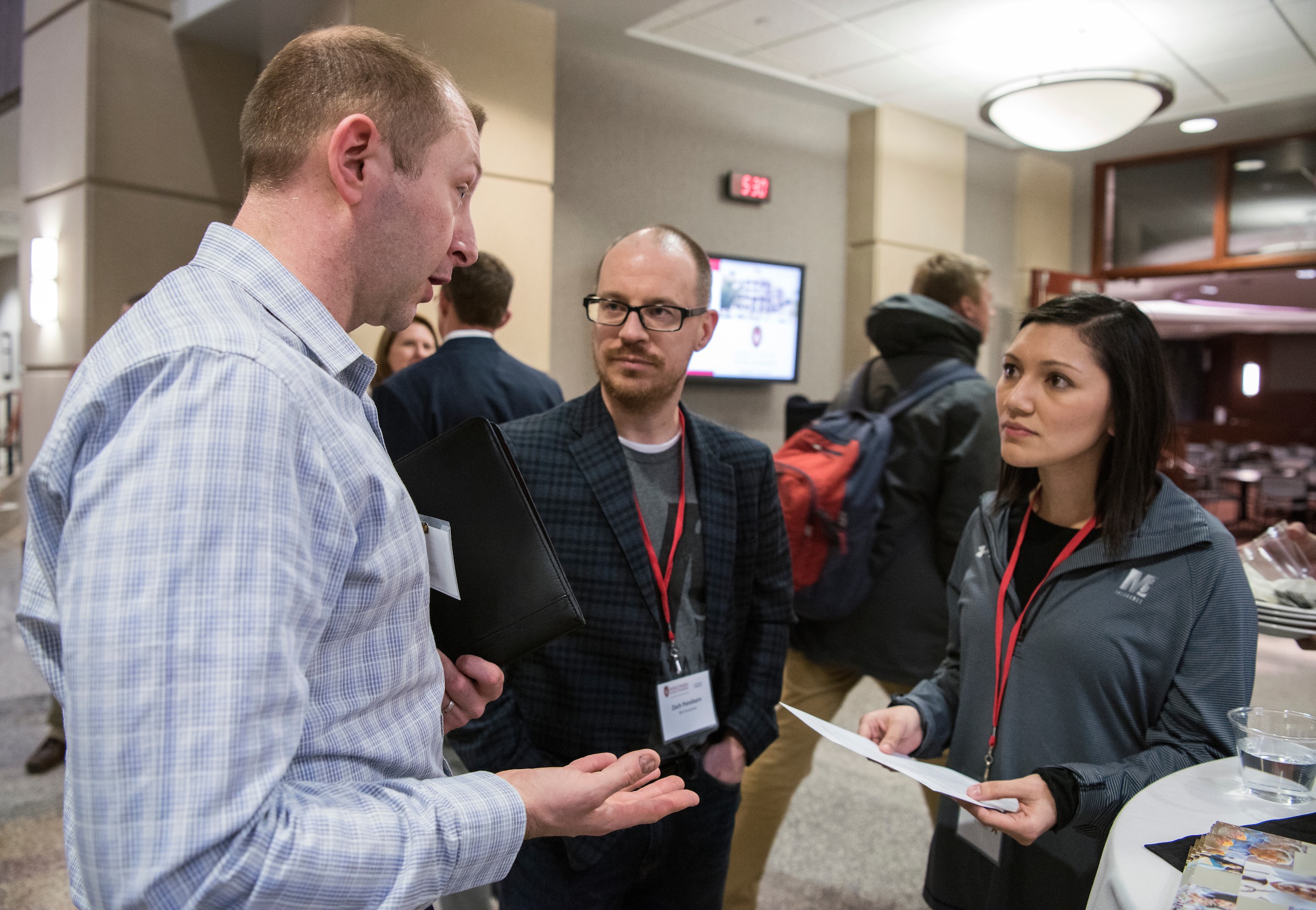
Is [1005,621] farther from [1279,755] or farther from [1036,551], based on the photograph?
[1279,755]

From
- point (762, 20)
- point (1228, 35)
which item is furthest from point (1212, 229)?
point (762, 20)

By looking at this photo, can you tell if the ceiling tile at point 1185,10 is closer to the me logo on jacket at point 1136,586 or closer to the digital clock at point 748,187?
the digital clock at point 748,187

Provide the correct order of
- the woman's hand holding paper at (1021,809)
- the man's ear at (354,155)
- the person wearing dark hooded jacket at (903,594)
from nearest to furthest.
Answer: the man's ear at (354,155) < the woman's hand holding paper at (1021,809) < the person wearing dark hooded jacket at (903,594)

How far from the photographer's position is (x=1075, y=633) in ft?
4.26

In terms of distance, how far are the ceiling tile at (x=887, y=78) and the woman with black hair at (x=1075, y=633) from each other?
4.04m

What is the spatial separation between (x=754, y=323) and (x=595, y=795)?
4606 millimetres

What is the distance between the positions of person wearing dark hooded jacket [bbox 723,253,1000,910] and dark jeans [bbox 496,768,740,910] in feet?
1.96

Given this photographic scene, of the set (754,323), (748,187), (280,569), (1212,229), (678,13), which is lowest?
(280,569)

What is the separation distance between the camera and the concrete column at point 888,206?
18.7 feet

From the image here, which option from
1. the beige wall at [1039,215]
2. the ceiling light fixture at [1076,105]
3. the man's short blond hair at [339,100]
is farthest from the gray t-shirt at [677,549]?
the beige wall at [1039,215]

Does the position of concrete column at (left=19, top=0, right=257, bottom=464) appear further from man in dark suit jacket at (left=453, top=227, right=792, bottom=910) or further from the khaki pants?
the khaki pants

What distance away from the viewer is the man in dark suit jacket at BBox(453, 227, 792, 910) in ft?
4.85

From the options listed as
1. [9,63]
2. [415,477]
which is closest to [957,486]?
[415,477]

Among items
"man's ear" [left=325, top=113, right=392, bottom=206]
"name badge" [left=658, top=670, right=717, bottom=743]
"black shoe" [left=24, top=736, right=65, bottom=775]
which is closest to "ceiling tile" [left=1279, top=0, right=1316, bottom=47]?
"name badge" [left=658, top=670, right=717, bottom=743]
